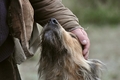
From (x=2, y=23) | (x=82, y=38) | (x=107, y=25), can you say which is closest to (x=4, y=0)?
(x=2, y=23)

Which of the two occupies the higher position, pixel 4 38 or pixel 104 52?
pixel 4 38

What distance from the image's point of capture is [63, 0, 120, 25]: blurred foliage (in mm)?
20047

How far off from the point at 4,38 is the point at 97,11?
51.9ft

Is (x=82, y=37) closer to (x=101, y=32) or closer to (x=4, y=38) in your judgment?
(x=4, y=38)

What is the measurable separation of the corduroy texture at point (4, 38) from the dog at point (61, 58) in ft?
1.24

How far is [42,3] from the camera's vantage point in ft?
16.5

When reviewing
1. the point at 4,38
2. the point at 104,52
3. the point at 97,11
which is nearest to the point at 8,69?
the point at 4,38

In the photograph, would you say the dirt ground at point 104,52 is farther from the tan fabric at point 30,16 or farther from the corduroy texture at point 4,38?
the corduroy texture at point 4,38

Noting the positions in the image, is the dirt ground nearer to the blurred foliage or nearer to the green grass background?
the green grass background

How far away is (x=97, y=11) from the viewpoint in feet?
66.3

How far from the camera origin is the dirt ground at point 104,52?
10438 mm

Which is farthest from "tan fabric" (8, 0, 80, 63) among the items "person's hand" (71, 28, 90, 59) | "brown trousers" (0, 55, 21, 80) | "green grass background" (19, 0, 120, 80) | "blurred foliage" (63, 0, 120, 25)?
"blurred foliage" (63, 0, 120, 25)

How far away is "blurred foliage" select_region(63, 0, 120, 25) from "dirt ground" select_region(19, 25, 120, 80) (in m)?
0.95

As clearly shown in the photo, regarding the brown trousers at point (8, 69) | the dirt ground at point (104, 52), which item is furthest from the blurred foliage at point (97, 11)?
the brown trousers at point (8, 69)
